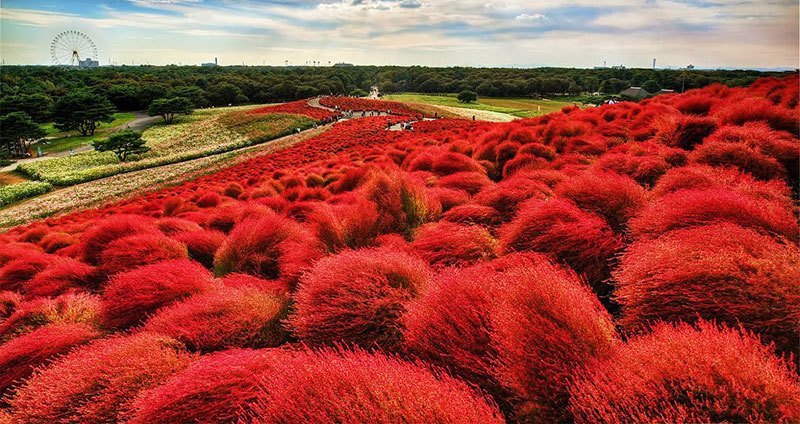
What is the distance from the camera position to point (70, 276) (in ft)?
19.5

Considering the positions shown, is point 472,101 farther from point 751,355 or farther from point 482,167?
point 751,355

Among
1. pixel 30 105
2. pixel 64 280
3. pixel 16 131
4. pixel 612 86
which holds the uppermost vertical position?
pixel 612 86

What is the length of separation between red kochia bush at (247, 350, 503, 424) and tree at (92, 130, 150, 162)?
47.0 meters

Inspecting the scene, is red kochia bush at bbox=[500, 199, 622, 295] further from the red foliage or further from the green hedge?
the green hedge

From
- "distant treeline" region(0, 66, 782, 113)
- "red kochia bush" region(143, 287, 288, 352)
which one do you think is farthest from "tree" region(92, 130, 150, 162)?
"red kochia bush" region(143, 287, 288, 352)

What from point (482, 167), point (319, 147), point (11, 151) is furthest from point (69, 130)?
point (482, 167)

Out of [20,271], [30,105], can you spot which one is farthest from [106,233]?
[30,105]

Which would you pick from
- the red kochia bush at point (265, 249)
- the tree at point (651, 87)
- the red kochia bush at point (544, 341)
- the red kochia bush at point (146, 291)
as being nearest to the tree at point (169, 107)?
the red kochia bush at point (265, 249)

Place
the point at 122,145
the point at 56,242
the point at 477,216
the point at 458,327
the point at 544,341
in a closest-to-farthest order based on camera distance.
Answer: the point at 544,341
the point at 458,327
the point at 477,216
the point at 56,242
the point at 122,145

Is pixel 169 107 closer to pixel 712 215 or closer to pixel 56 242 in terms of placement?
pixel 56 242

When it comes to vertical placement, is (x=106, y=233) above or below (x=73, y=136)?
below

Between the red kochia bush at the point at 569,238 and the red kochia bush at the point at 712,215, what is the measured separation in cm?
32

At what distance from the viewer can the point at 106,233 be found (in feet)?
22.5

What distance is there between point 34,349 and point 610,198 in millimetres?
5954
